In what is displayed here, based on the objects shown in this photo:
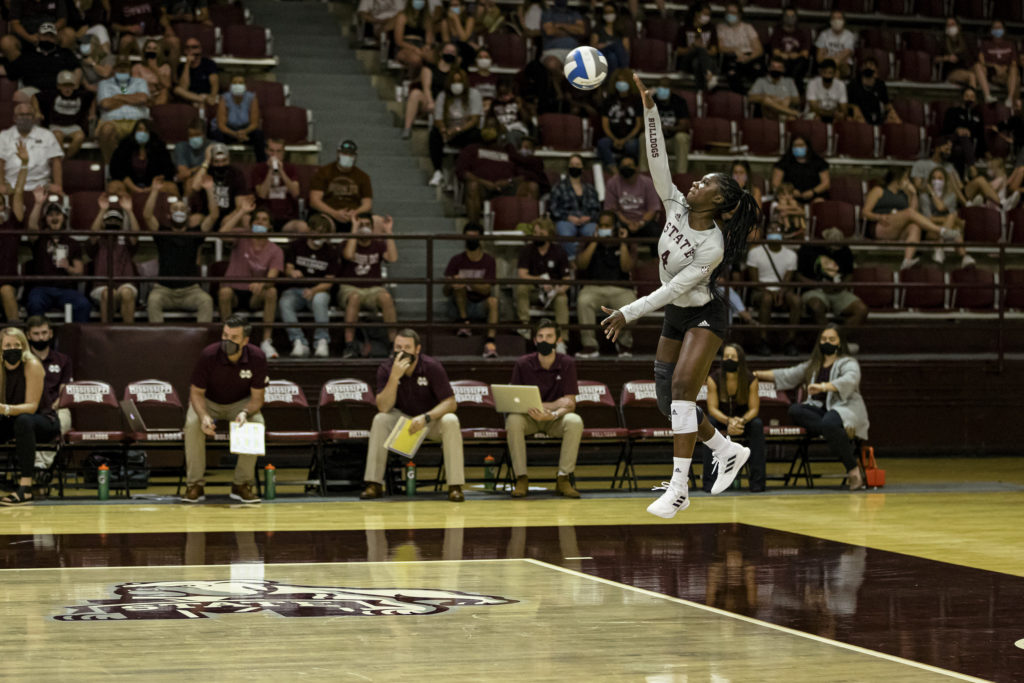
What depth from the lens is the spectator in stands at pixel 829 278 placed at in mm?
16625

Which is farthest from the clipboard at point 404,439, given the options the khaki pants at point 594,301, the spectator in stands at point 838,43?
the spectator in stands at point 838,43

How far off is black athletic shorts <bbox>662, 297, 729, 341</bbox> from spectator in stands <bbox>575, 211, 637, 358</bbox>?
23.4ft

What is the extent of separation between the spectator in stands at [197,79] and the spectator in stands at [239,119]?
0.34 meters

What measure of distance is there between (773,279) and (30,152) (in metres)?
8.51

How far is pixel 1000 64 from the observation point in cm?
2181

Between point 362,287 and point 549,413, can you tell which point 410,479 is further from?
point 362,287

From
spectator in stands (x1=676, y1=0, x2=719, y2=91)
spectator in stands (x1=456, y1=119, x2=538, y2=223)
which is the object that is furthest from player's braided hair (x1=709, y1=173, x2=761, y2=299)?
spectator in stands (x1=676, y1=0, x2=719, y2=91)

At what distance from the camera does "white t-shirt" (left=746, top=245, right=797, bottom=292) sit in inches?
655

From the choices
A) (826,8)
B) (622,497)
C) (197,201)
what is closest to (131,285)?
(197,201)

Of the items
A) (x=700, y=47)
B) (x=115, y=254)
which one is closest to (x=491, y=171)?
(x=700, y=47)

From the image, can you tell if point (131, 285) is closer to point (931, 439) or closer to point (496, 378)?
point (496, 378)

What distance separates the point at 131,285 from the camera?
14766 millimetres

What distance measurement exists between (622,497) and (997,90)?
11935 mm

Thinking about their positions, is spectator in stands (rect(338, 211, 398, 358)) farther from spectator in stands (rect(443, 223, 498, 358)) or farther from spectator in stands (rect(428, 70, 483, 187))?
spectator in stands (rect(428, 70, 483, 187))
